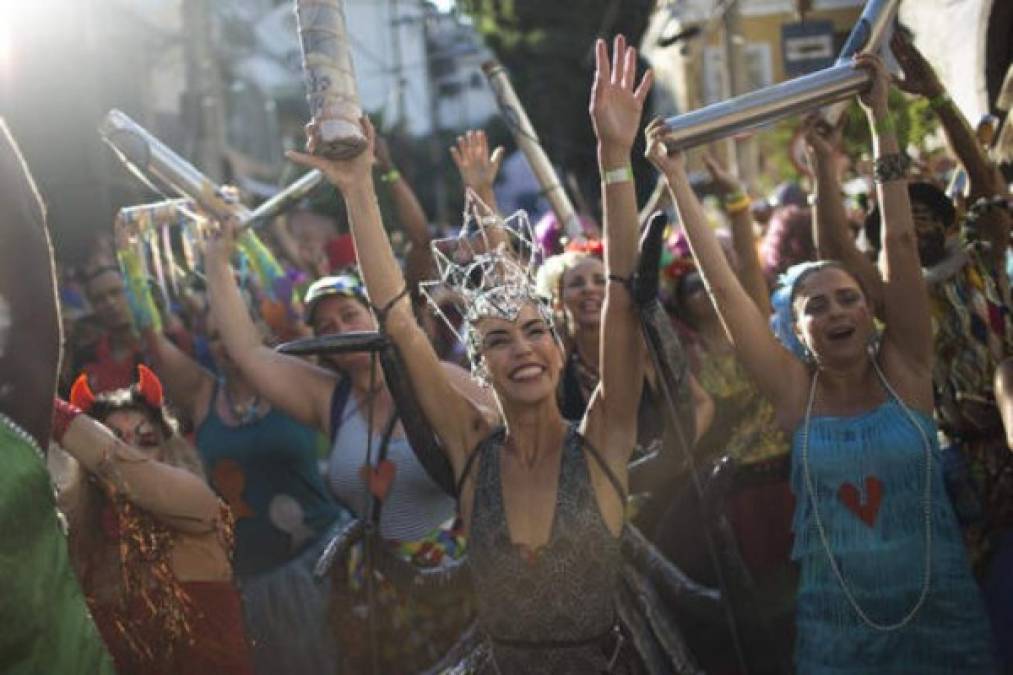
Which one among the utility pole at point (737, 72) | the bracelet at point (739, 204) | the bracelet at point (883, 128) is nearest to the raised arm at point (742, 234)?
the bracelet at point (739, 204)

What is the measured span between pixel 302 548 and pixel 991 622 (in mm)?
2512

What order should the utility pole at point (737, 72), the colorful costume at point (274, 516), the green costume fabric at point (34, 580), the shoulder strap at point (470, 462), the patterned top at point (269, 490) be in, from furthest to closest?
the utility pole at point (737, 72) → the patterned top at point (269, 490) → the colorful costume at point (274, 516) → the shoulder strap at point (470, 462) → the green costume fabric at point (34, 580)

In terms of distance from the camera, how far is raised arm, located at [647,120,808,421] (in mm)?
3615

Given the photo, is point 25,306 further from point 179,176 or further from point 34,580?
point 179,176

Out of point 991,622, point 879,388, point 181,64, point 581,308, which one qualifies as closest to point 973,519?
point 991,622

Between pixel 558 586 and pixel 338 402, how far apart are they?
1458mm

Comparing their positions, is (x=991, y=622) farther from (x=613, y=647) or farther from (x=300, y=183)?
(x=300, y=183)

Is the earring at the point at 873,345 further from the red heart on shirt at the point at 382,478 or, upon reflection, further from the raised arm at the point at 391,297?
the red heart on shirt at the point at 382,478

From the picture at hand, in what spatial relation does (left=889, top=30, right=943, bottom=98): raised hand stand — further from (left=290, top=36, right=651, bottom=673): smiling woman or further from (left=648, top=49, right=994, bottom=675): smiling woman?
(left=290, top=36, right=651, bottom=673): smiling woman

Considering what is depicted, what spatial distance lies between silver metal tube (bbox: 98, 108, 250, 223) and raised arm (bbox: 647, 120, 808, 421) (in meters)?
1.89

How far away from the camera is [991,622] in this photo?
405 centimetres

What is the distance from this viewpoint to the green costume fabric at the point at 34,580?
2188mm

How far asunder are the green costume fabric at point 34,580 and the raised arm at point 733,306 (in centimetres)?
187

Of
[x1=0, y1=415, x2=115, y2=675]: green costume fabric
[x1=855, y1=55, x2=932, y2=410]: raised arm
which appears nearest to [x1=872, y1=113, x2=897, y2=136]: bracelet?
[x1=855, y1=55, x2=932, y2=410]: raised arm
